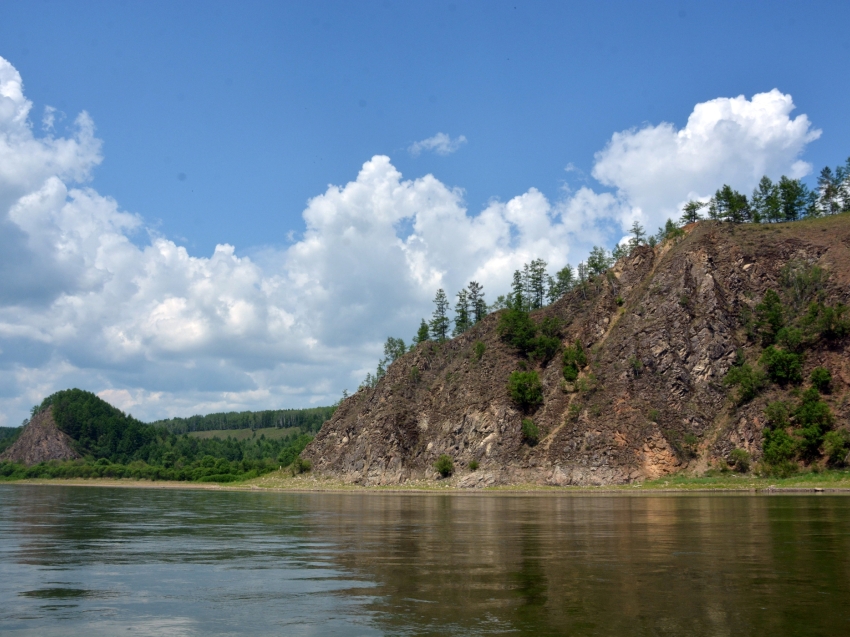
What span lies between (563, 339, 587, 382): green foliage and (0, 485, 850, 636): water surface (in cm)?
9089

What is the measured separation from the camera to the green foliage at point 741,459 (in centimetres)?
10738

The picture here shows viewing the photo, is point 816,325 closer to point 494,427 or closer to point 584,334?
point 584,334

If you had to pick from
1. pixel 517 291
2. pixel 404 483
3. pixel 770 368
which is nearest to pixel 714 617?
pixel 770 368

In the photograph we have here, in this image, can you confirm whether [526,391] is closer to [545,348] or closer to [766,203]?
[545,348]

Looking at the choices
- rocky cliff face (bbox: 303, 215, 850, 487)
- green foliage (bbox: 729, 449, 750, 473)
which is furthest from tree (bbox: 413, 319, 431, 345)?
green foliage (bbox: 729, 449, 750, 473)

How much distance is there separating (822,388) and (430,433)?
7601 cm

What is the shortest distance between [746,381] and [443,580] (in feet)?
354

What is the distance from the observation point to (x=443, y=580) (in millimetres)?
24234

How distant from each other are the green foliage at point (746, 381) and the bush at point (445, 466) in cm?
5478

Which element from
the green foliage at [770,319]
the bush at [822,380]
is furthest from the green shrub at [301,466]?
the bush at [822,380]

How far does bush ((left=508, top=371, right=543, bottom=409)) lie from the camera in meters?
138

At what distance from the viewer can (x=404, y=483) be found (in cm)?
14350

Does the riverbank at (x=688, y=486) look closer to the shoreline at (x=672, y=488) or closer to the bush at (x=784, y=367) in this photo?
the shoreline at (x=672, y=488)

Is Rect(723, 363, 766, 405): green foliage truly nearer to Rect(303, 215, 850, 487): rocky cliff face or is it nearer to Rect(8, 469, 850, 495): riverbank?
Rect(303, 215, 850, 487): rocky cliff face
